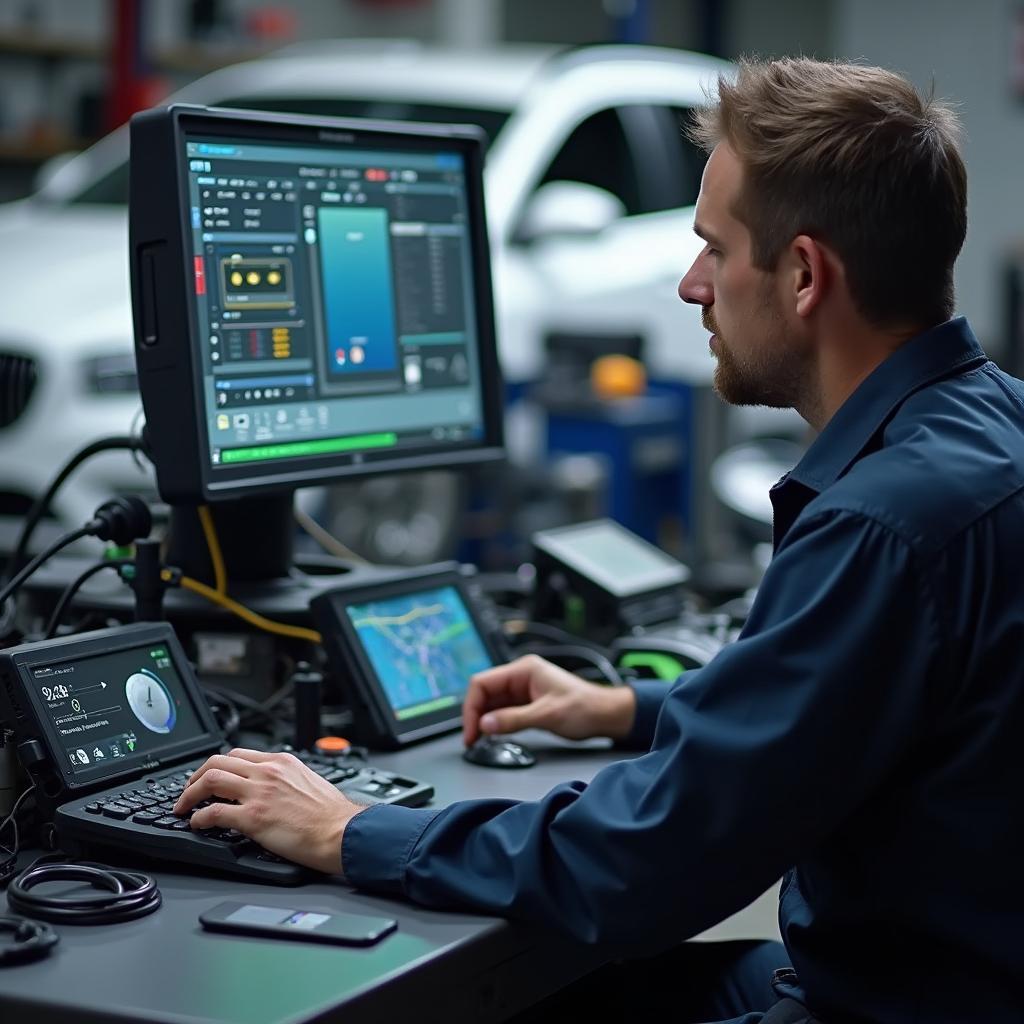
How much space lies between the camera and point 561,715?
1886 mm

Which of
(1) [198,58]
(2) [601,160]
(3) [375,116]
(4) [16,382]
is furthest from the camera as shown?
(1) [198,58]

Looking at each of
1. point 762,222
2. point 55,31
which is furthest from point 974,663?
point 55,31

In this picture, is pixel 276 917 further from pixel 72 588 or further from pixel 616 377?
pixel 616 377

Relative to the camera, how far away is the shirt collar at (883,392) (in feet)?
4.70

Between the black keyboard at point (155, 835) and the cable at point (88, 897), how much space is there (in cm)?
3

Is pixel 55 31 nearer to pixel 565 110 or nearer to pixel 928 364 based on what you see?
pixel 565 110

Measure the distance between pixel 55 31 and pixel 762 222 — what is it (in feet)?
26.5

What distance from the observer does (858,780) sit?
1282mm

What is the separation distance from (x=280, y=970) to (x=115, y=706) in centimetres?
44

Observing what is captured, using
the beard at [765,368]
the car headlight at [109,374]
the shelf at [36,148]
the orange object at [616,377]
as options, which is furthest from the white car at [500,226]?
the beard at [765,368]

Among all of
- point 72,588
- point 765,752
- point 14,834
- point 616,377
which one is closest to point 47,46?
point 616,377

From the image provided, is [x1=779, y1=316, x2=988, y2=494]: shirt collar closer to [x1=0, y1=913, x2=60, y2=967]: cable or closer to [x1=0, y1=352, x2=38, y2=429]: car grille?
[x1=0, y1=913, x2=60, y2=967]: cable

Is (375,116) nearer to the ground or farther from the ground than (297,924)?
farther from the ground

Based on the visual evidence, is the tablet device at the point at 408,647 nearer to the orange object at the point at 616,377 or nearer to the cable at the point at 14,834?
the cable at the point at 14,834
